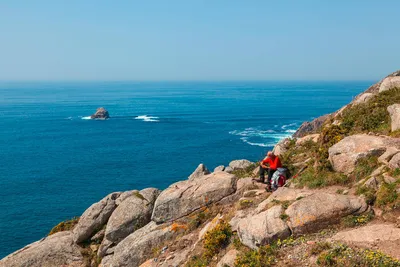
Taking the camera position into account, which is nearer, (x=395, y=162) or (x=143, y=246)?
(x=395, y=162)

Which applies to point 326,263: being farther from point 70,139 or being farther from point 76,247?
point 70,139

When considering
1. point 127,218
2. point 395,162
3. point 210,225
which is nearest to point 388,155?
point 395,162

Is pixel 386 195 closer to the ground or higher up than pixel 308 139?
closer to the ground

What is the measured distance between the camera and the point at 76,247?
26.1 meters

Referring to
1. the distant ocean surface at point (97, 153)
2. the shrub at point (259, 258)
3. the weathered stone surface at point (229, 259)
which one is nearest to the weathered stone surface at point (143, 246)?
the weathered stone surface at point (229, 259)

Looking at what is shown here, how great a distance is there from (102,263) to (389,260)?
60.2ft

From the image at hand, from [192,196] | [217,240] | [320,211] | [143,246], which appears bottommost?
[143,246]

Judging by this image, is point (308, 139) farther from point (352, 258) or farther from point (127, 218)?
point (352, 258)

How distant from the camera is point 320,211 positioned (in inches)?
568

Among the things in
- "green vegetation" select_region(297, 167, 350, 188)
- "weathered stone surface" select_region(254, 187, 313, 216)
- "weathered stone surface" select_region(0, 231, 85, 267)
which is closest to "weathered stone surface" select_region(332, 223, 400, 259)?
"weathered stone surface" select_region(254, 187, 313, 216)

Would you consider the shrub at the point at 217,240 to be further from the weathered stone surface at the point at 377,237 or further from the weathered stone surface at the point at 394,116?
the weathered stone surface at the point at 394,116

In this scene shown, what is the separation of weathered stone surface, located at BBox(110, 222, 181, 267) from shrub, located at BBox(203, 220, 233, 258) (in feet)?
15.8

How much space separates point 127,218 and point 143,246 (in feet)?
13.9

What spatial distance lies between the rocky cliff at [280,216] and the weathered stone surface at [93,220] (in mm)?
77
